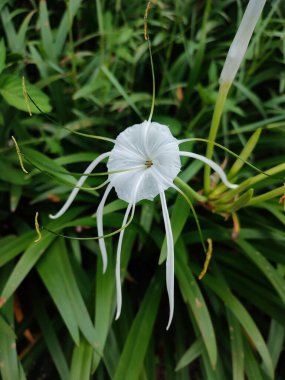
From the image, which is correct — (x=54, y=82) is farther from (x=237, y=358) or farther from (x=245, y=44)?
(x=237, y=358)

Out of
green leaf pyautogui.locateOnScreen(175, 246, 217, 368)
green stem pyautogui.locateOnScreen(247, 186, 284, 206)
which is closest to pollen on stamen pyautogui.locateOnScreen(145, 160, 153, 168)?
green stem pyautogui.locateOnScreen(247, 186, 284, 206)

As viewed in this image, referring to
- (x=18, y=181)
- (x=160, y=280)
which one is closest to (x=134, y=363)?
(x=160, y=280)

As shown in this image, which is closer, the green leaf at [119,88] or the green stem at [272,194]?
→ the green stem at [272,194]

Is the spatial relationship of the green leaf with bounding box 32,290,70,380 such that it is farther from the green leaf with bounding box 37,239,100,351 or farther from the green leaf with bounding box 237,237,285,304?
the green leaf with bounding box 237,237,285,304

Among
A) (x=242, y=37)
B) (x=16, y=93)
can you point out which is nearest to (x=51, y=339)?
(x=16, y=93)

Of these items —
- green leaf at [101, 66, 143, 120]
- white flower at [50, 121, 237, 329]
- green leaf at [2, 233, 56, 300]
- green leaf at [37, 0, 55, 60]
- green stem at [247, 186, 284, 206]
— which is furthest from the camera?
green leaf at [37, 0, 55, 60]

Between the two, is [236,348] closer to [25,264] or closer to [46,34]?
[25,264]

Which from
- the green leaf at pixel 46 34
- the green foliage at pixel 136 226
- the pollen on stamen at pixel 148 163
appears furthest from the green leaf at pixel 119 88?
the pollen on stamen at pixel 148 163

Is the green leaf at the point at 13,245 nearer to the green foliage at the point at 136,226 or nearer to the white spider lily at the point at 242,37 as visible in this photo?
the green foliage at the point at 136,226
